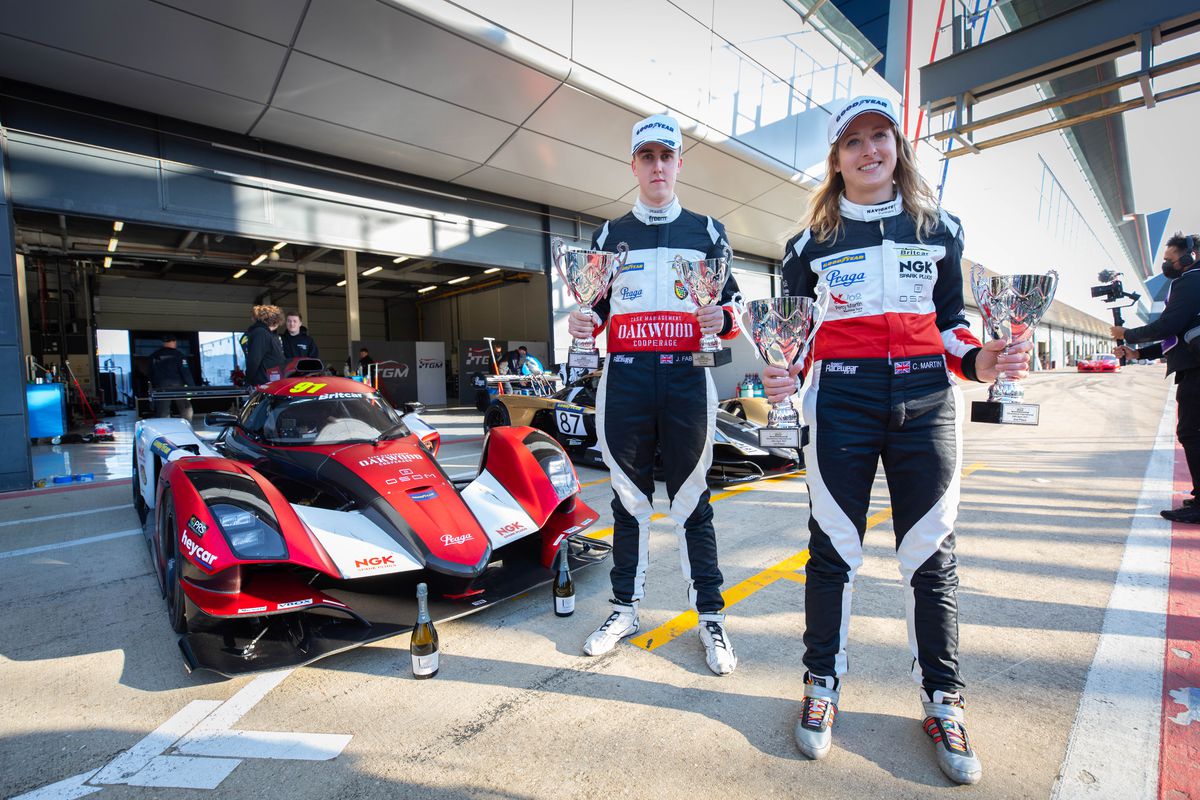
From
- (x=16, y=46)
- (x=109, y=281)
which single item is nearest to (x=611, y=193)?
(x=16, y=46)

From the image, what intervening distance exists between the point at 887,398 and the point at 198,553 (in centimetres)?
244

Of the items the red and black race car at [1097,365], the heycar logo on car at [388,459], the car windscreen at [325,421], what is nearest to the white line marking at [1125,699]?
the heycar logo on car at [388,459]

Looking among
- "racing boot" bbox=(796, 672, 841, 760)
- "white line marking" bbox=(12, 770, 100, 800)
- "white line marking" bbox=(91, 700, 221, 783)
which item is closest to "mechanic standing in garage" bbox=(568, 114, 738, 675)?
"racing boot" bbox=(796, 672, 841, 760)

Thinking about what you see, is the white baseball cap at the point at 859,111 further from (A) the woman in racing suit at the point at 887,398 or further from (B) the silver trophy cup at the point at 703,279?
(B) the silver trophy cup at the point at 703,279

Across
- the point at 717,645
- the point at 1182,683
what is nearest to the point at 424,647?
the point at 717,645

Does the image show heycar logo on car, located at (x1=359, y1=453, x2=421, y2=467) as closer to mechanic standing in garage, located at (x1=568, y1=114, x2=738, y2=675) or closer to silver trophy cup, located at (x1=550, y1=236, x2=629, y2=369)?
mechanic standing in garage, located at (x1=568, y1=114, x2=738, y2=675)

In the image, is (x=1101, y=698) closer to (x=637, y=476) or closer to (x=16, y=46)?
(x=637, y=476)

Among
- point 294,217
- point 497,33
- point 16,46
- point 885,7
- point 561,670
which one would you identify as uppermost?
point 885,7

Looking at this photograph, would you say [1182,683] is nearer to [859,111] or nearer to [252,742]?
[859,111]

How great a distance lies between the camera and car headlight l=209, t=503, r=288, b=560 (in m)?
2.08

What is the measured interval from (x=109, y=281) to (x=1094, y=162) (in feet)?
164

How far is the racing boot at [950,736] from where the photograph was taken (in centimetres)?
155

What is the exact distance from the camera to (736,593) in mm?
2881

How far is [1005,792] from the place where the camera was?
4.91 ft
